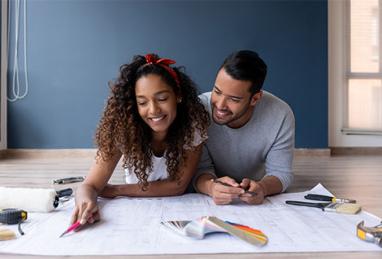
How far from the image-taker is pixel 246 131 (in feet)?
5.02

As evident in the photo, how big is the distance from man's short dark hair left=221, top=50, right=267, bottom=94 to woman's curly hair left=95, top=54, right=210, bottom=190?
14cm

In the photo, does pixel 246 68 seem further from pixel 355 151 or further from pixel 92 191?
pixel 355 151

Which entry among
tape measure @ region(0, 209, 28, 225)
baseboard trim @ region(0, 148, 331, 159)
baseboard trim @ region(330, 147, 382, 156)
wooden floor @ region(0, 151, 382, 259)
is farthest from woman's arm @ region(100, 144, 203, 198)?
baseboard trim @ region(330, 147, 382, 156)

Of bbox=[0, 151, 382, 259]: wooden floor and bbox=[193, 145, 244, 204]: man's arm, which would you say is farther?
bbox=[0, 151, 382, 259]: wooden floor

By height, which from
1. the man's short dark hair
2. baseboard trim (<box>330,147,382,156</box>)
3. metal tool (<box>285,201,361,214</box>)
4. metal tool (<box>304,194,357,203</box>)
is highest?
the man's short dark hair

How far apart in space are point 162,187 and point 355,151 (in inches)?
123

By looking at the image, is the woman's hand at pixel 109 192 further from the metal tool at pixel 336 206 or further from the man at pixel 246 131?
the metal tool at pixel 336 206

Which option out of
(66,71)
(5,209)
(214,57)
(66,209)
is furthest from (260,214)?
(66,71)

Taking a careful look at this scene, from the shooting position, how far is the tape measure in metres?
1.04

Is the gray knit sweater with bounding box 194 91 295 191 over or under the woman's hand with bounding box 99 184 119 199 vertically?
over

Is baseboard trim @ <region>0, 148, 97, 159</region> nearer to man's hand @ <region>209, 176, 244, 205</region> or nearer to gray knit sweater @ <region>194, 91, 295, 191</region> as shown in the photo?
gray knit sweater @ <region>194, 91, 295, 191</region>

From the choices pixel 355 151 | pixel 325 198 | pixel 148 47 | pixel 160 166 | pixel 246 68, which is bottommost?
pixel 355 151

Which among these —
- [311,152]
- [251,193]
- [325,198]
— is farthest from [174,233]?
[311,152]

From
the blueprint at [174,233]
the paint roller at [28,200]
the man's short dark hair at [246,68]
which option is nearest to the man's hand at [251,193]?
the blueprint at [174,233]
